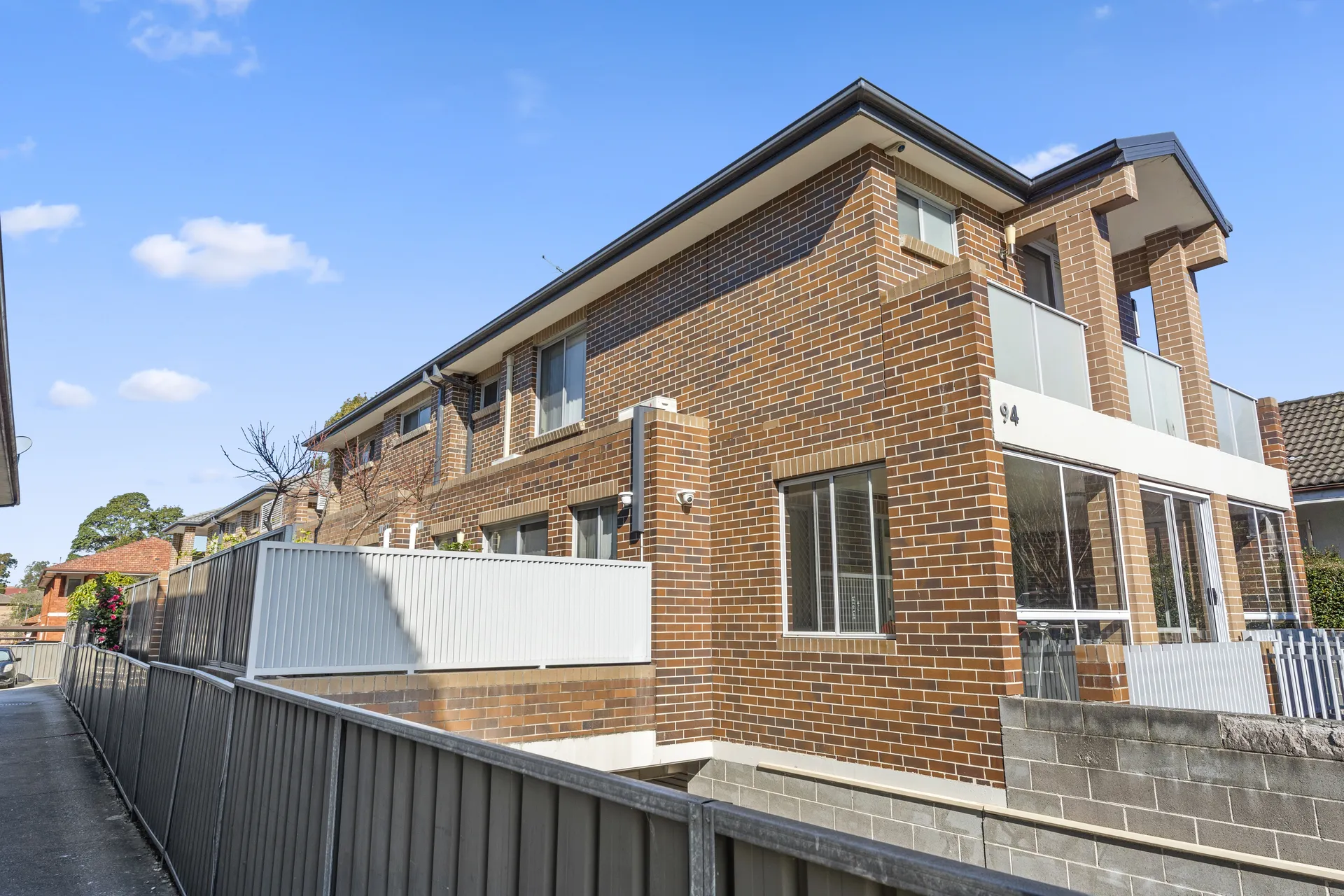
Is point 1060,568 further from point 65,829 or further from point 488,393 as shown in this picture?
point 488,393

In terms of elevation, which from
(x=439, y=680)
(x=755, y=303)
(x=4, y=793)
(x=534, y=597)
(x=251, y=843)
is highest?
(x=755, y=303)

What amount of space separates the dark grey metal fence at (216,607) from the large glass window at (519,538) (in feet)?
13.8

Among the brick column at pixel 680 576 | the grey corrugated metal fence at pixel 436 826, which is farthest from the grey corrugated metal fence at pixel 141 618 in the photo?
the grey corrugated metal fence at pixel 436 826

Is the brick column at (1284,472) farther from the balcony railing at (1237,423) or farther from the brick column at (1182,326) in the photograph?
the brick column at (1182,326)

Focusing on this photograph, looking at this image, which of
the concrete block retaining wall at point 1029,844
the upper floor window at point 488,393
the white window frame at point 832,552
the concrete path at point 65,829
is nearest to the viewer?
the concrete block retaining wall at point 1029,844

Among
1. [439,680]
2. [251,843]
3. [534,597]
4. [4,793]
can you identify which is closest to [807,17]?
[534,597]

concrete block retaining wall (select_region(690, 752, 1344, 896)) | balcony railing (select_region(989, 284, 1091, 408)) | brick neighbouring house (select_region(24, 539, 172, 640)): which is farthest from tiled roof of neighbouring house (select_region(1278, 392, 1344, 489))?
brick neighbouring house (select_region(24, 539, 172, 640))

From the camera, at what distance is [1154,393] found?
10789 mm

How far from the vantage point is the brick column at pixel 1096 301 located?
9977mm

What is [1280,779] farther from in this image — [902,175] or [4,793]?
[4,793]

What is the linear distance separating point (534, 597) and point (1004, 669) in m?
5.09

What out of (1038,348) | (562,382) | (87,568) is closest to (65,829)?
(562,382)

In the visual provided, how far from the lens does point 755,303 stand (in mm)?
10781

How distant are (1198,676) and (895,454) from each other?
12.4 ft
